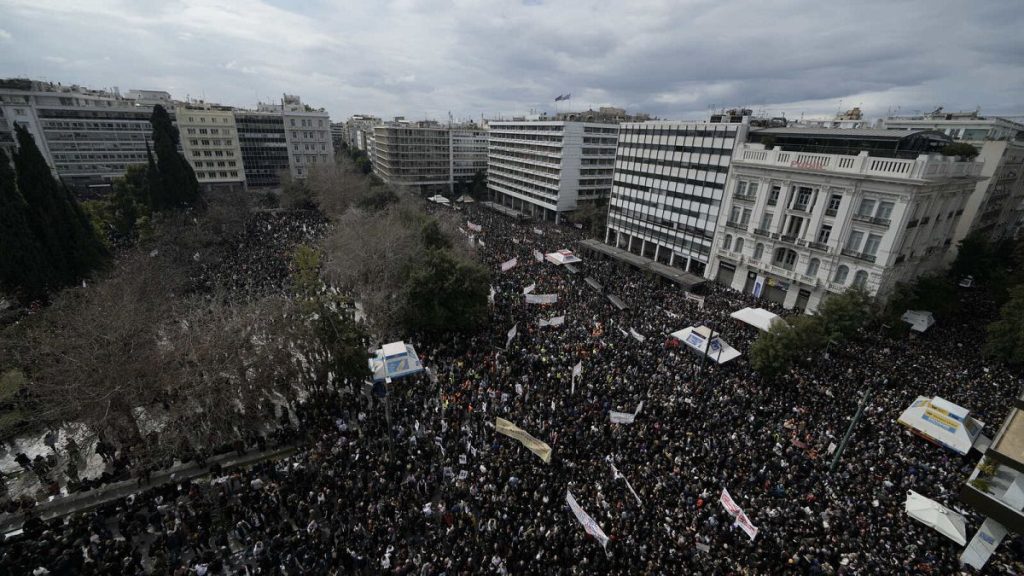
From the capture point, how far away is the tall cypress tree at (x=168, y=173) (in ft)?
176

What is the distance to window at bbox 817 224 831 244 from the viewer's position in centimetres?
3666

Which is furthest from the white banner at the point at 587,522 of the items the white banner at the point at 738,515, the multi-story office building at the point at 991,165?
the multi-story office building at the point at 991,165

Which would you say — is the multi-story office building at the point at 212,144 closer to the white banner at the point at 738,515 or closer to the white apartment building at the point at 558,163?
the white apartment building at the point at 558,163

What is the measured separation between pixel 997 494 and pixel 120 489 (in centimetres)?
3503

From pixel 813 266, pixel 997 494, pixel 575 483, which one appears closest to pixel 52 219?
pixel 575 483

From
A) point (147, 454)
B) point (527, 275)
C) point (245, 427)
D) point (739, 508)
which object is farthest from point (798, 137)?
point (147, 454)

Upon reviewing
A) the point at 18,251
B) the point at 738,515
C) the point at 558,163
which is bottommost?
the point at 738,515

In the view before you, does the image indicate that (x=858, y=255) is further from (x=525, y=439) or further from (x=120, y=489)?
(x=120, y=489)

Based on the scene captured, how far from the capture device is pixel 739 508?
637 inches

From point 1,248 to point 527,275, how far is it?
41035mm

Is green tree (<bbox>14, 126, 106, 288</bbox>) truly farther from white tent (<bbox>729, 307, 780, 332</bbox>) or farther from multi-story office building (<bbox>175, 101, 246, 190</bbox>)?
white tent (<bbox>729, 307, 780, 332</bbox>)

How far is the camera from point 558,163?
2758 inches

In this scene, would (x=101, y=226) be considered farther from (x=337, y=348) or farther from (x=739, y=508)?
(x=739, y=508)

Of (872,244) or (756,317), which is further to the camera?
(872,244)
